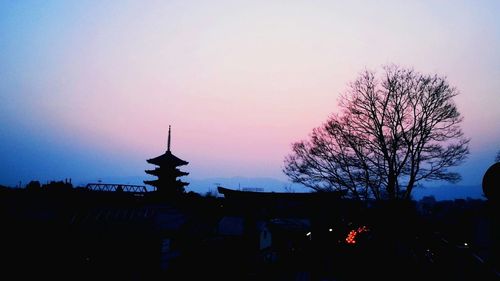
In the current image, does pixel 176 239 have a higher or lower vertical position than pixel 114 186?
lower

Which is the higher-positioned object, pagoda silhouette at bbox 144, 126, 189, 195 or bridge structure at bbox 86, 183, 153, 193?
pagoda silhouette at bbox 144, 126, 189, 195

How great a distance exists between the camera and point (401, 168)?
55.2 ft

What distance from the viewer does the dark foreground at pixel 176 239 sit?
12.4 m

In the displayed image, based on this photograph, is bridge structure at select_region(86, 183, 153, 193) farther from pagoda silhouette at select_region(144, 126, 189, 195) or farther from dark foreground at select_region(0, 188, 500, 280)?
pagoda silhouette at select_region(144, 126, 189, 195)

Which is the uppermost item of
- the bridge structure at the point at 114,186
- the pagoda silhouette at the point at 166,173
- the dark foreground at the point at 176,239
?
the pagoda silhouette at the point at 166,173

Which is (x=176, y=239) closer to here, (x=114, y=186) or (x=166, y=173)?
(x=114, y=186)

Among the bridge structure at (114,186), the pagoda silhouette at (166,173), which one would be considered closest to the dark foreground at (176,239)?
the bridge structure at (114,186)

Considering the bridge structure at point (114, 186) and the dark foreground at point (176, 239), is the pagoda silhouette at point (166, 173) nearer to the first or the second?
the bridge structure at point (114, 186)

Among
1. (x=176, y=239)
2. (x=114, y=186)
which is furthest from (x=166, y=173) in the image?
(x=176, y=239)

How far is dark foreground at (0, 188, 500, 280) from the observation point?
12414mm

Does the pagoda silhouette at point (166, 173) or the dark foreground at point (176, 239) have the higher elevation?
the pagoda silhouette at point (166, 173)

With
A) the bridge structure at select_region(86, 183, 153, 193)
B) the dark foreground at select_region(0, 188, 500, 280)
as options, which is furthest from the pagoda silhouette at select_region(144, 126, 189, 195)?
the dark foreground at select_region(0, 188, 500, 280)

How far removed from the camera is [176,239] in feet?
55.9

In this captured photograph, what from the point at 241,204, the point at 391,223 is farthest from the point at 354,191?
the point at 241,204
